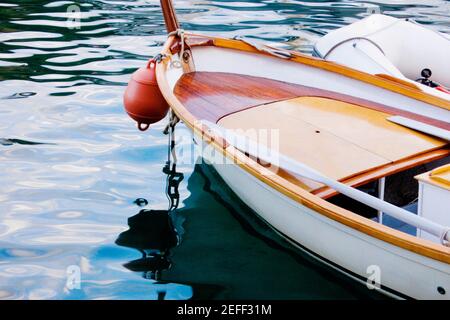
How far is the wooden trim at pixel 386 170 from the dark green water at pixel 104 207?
1.77 feet

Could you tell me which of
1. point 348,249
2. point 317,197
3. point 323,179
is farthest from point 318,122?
point 348,249

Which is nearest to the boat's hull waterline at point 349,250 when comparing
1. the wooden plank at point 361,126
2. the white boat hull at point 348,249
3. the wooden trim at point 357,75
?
the white boat hull at point 348,249

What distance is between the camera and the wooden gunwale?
3631 millimetres

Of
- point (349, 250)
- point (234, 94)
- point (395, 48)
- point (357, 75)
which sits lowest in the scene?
point (349, 250)

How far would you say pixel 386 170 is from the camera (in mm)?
4703

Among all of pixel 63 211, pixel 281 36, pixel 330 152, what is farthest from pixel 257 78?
pixel 281 36

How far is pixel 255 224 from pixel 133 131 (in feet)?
7.90

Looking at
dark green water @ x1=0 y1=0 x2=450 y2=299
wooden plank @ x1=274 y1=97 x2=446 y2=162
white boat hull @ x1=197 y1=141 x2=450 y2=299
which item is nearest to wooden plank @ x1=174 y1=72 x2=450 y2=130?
wooden plank @ x1=274 y1=97 x2=446 y2=162

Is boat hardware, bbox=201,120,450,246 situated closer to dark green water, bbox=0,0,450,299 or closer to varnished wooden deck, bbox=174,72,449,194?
varnished wooden deck, bbox=174,72,449,194

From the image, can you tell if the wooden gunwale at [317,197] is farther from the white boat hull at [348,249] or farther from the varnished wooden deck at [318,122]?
the varnished wooden deck at [318,122]

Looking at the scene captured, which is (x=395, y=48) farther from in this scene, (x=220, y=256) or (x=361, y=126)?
(x=220, y=256)

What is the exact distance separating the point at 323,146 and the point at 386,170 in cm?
54

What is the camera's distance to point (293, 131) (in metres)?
5.30
